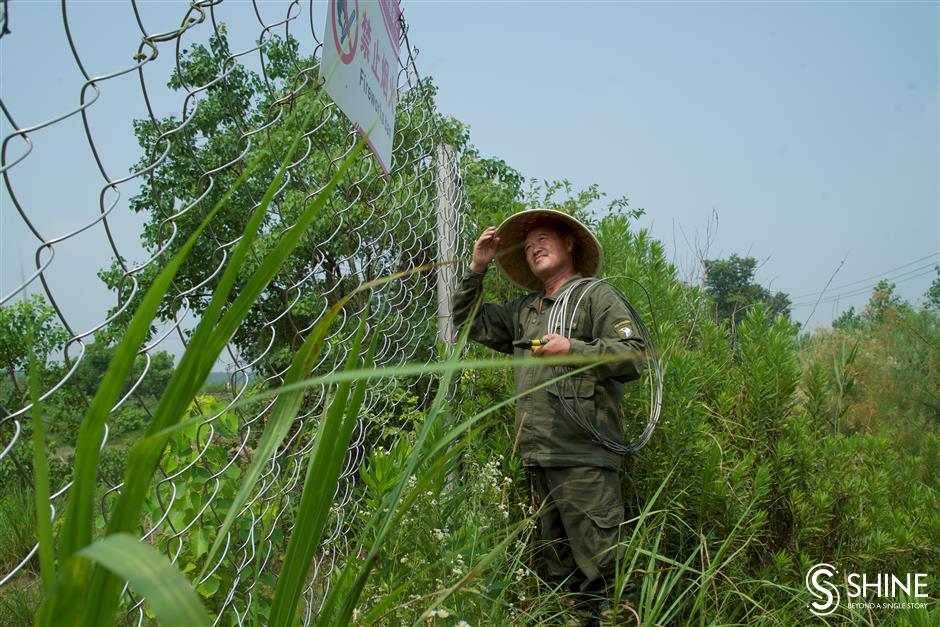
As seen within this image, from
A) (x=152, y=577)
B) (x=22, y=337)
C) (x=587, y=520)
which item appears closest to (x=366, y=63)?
(x=22, y=337)

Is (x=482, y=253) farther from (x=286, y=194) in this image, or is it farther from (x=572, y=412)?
(x=286, y=194)

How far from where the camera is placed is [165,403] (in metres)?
0.64

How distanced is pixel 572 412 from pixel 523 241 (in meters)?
0.91

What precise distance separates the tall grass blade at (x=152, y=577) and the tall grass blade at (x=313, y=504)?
350 millimetres

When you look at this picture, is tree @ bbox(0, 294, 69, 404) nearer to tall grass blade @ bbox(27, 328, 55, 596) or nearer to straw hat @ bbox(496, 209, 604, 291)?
tall grass blade @ bbox(27, 328, 55, 596)

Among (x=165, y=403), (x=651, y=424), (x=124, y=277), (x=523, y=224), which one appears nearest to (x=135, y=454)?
(x=165, y=403)

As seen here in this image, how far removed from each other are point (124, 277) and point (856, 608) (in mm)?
3114

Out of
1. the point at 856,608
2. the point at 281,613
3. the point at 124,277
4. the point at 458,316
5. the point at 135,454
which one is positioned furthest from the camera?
the point at 458,316

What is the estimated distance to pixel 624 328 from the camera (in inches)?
119

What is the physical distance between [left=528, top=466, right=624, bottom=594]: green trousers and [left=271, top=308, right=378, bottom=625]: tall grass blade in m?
2.16

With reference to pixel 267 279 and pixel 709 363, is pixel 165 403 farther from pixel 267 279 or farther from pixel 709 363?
pixel 709 363

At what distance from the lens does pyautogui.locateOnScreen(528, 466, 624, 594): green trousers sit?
117 inches

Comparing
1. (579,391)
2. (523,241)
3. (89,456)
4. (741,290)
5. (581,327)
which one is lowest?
(89,456)

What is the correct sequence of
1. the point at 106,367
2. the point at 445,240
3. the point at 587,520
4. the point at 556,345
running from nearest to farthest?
the point at 106,367 → the point at 556,345 → the point at 587,520 → the point at 445,240
